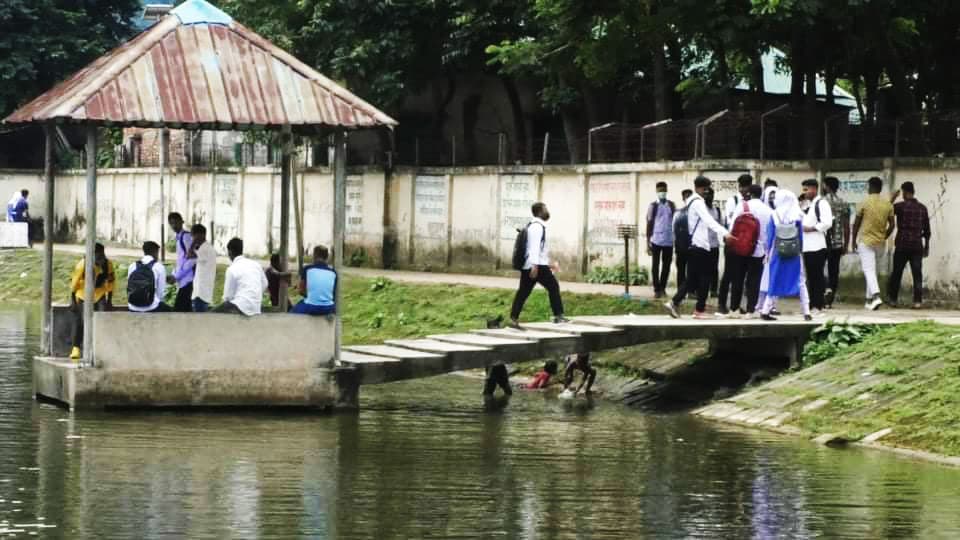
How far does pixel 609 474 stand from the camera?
18.0 meters

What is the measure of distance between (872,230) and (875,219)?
168mm

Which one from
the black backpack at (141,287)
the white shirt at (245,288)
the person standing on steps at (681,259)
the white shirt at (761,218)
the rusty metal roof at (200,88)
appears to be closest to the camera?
the rusty metal roof at (200,88)

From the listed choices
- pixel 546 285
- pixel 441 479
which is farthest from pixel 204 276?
pixel 441 479

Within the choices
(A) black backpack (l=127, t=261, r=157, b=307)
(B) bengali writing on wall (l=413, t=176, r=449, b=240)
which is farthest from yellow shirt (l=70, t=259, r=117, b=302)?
(B) bengali writing on wall (l=413, t=176, r=449, b=240)

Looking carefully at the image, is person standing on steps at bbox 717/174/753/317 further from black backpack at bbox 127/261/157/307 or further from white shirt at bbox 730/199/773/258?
black backpack at bbox 127/261/157/307

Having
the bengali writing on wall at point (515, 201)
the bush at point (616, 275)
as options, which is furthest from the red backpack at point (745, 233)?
the bengali writing on wall at point (515, 201)

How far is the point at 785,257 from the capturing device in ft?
80.0

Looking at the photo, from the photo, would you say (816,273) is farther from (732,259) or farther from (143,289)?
(143,289)

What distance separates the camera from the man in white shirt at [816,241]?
83.7ft

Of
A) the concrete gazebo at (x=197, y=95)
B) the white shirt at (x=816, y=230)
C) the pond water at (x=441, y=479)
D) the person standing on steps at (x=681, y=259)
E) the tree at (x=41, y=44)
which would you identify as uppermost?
the tree at (x=41, y=44)

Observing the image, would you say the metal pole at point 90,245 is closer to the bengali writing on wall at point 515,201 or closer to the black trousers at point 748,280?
the black trousers at point 748,280

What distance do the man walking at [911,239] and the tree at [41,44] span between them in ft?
125

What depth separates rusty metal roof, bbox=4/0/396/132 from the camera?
71.4 feet

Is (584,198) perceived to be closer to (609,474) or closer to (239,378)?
(239,378)
